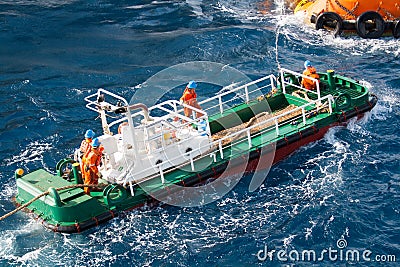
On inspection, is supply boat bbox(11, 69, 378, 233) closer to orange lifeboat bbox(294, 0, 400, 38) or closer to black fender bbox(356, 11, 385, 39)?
black fender bbox(356, 11, 385, 39)

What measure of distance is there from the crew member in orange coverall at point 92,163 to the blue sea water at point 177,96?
1386 millimetres

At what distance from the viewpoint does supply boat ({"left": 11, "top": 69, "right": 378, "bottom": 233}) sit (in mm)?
18656

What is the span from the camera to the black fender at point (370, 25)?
105 ft

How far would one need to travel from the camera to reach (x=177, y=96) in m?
27.6

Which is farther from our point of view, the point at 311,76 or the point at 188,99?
the point at 311,76

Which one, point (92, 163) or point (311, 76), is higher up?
point (311, 76)

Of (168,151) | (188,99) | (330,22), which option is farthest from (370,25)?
(168,151)

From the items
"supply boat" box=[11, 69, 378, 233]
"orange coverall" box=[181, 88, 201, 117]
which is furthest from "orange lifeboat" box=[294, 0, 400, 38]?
"orange coverall" box=[181, 88, 201, 117]

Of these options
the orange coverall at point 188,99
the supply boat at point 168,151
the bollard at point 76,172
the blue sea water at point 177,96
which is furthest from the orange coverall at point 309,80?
the bollard at point 76,172

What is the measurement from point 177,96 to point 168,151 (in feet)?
26.0

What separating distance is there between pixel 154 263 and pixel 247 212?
11.0 feet

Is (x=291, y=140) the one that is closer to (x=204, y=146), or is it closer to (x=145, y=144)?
(x=204, y=146)

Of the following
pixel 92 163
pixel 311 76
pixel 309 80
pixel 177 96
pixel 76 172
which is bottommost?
pixel 177 96

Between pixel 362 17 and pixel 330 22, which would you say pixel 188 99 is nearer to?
pixel 362 17
